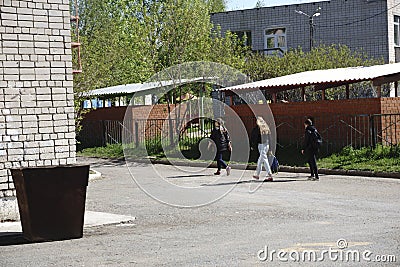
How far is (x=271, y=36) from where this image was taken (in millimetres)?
46844

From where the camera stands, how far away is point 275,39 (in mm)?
46750

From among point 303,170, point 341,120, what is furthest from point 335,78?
point 303,170

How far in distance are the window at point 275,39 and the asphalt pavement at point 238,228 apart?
26.7m

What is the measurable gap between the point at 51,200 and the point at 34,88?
3.22 m

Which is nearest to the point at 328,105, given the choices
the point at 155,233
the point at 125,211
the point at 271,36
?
the point at 125,211

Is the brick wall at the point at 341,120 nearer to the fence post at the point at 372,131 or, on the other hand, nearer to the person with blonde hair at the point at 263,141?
the fence post at the point at 372,131

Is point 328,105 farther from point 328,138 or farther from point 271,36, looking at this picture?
point 271,36

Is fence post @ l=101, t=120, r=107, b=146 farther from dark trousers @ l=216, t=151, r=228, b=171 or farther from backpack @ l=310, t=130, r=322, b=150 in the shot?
backpack @ l=310, t=130, r=322, b=150

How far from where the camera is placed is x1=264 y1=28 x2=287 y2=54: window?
152 feet

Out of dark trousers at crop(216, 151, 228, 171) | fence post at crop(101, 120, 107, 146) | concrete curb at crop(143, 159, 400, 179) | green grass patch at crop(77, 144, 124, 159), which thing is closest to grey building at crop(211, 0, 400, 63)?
fence post at crop(101, 120, 107, 146)

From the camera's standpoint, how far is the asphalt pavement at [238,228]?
30.4ft

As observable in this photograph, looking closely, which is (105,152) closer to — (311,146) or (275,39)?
(311,146)

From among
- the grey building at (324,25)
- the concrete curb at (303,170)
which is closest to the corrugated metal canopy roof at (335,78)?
the concrete curb at (303,170)

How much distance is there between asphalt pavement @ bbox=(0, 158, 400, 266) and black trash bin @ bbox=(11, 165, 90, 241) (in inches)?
9.0
